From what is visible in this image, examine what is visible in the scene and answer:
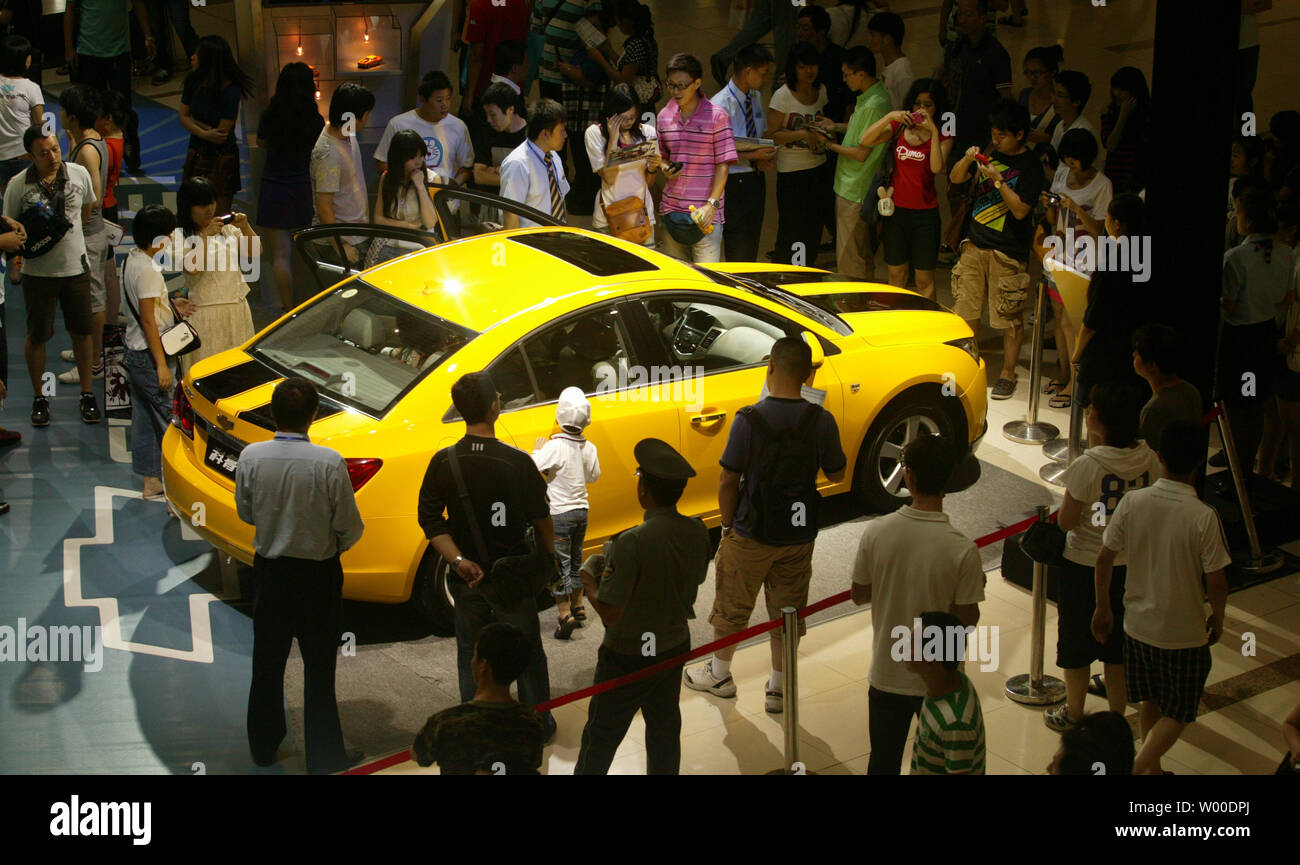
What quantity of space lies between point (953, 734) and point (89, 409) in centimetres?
658

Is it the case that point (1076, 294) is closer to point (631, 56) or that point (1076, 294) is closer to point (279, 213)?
point (631, 56)

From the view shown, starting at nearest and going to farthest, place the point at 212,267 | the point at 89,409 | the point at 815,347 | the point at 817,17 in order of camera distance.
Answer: the point at 815,347
the point at 212,267
the point at 89,409
the point at 817,17

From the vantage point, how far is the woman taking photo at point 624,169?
375 inches

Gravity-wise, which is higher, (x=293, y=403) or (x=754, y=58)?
(x=754, y=58)

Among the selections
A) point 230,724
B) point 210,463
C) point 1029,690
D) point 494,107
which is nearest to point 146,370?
point 210,463

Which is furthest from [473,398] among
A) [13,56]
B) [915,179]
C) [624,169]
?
[13,56]

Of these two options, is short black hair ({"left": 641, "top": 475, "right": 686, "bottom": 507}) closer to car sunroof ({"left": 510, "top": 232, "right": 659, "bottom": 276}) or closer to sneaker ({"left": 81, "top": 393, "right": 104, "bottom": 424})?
car sunroof ({"left": 510, "top": 232, "right": 659, "bottom": 276})

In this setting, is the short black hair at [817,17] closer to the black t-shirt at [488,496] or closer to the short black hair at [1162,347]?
the short black hair at [1162,347]

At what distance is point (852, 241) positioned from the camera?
1066 cm

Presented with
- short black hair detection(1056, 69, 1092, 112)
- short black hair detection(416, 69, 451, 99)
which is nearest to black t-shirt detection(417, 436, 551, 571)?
short black hair detection(416, 69, 451, 99)

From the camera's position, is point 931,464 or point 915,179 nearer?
point 931,464

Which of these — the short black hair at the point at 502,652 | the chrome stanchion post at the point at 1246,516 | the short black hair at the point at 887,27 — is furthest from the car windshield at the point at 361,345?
the short black hair at the point at 887,27

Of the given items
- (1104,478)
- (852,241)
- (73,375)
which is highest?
(852,241)

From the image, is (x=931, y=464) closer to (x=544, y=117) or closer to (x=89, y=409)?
(x=544, y=117)
